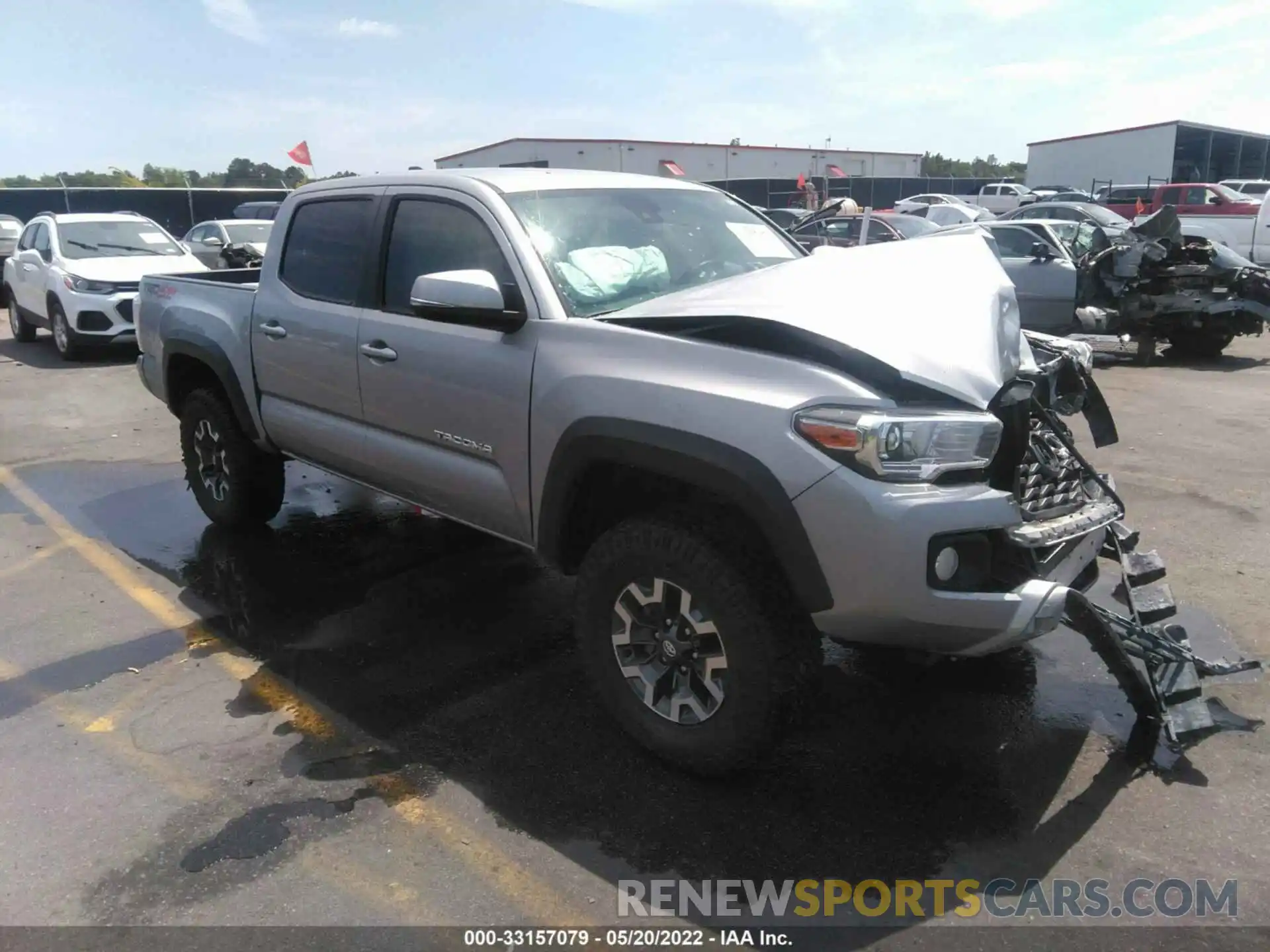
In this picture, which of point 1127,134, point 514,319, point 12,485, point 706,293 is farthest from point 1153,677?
point 1127,134

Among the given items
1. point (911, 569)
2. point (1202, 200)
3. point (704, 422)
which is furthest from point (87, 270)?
point (1202, 200)

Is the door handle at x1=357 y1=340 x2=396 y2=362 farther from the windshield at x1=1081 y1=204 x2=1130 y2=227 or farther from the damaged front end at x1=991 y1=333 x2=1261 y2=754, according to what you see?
the windshield at x1=1081 y1=204 x2=1130 y2=227

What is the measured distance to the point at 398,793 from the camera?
3.24 metres

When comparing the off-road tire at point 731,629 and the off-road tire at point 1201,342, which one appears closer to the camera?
the off-road tire at point 731,629

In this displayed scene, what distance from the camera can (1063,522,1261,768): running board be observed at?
10.3ft

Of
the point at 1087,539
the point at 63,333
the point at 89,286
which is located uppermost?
the point at 89,286

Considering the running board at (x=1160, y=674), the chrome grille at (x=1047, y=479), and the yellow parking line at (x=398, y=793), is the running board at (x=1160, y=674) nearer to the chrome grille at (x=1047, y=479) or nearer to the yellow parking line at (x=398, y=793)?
the chrome grille at (x=1047, y=479)

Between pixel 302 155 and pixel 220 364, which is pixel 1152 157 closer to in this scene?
pixel 302 155

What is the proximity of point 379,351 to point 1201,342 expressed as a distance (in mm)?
11292

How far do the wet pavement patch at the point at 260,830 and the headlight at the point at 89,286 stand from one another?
1089cm

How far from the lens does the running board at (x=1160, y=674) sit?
10.3 ft

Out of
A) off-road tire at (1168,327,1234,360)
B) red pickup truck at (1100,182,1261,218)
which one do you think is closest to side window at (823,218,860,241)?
off-road tire at (1168,327,1234,360)

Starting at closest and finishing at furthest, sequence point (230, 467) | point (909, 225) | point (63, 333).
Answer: point (230, 467), point (63, 333), point (909, 225)

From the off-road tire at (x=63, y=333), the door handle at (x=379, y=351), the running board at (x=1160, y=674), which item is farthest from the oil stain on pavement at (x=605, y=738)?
the off-road tire at (x=63, y=333)
